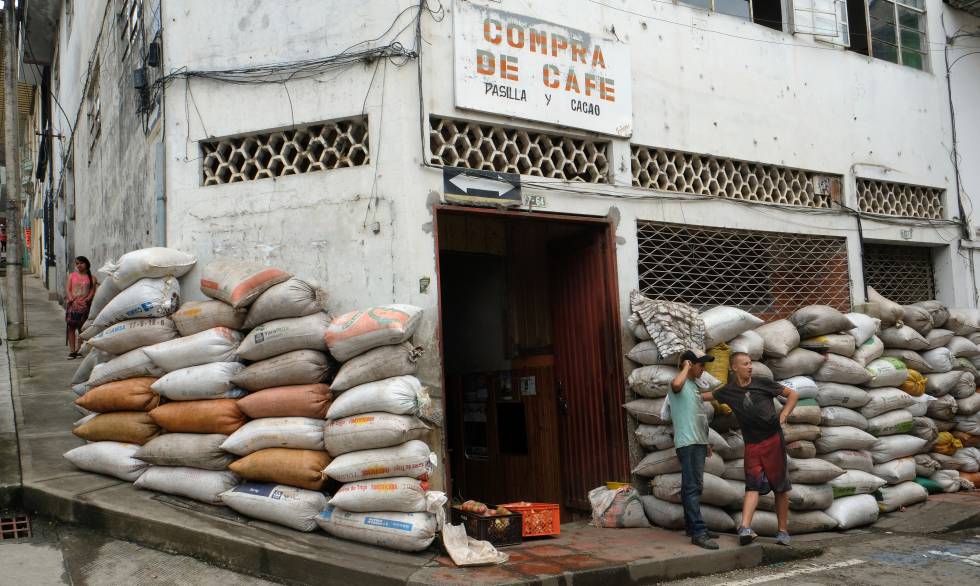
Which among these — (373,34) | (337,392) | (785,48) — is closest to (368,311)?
(337,392)

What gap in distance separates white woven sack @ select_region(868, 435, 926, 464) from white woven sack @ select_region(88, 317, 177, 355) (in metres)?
6.27

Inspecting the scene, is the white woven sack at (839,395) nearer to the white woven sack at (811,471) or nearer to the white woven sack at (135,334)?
the white woven sack at (811,471)

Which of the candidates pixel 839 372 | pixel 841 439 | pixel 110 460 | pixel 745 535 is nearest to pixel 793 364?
pixel 839 372

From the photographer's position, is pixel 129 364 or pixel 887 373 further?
pixel 887 373

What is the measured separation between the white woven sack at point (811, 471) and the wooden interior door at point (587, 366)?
1.38 metres

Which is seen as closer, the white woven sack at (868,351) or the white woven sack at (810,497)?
the white woven sack at (810,497)

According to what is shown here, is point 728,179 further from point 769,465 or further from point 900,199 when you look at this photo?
point 769,465

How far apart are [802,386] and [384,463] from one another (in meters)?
3.89

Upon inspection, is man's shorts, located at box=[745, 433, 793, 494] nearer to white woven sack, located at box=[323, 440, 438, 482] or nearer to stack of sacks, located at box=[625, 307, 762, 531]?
stack of sacks, located at box=[625, 307, 762, 531]

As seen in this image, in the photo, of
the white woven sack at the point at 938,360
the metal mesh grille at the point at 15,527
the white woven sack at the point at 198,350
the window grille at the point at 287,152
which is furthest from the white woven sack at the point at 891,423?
the metal mesh grille at the point at 15,527

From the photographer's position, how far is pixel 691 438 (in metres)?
5.96

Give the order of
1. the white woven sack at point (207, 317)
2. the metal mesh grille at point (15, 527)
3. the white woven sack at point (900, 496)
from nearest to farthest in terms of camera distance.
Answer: the metal mesh grille at point (15, 527)
the white woven sack at point (207, 317)
the white woven sack at point (900, 496)

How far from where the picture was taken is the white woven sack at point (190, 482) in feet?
18.6

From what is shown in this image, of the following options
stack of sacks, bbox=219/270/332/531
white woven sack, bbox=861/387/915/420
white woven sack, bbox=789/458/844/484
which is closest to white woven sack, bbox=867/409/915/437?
white woven sack, bbox=861/387/915/420
